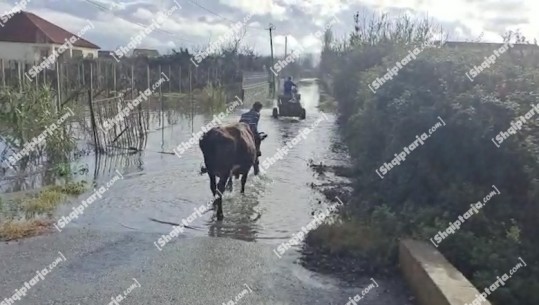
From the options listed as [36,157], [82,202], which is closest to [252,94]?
[36,157]

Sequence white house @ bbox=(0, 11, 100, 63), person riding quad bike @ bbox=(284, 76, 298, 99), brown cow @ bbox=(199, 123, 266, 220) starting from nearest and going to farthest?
brown cow @ bbox=(199, 123, 266, 220), person riding quad bike @ bbox=(284, 76, 298, 99), white house @ bbox=(0, 11, 100, 63)

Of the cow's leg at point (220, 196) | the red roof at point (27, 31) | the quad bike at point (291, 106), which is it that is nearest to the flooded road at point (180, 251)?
the cow's leg at point (220, 196)

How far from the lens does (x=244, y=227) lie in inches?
346

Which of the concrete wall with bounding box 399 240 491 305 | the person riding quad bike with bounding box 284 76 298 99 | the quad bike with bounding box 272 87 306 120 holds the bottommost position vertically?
the concrete wall with bounding box 399 240 491 305

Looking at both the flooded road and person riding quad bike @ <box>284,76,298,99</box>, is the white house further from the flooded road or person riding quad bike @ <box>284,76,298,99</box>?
the flooded road

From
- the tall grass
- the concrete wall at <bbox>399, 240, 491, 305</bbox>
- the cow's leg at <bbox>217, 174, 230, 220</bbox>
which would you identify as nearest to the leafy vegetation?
the concrete wall at <bbox>399, 240, 491, 305</bbox>

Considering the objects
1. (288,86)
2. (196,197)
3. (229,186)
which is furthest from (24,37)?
(196,197)

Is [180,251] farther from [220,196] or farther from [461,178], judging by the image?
[461,178]

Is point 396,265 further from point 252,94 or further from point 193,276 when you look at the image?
point 252,94

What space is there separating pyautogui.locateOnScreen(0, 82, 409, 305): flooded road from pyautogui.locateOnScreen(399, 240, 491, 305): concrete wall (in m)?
0.30

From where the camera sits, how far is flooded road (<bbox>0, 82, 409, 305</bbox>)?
593 centimetres

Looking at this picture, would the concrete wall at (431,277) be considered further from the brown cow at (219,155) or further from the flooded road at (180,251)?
the brown cow at (219,155)

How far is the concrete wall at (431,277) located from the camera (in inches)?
194

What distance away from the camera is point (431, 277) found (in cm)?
538
